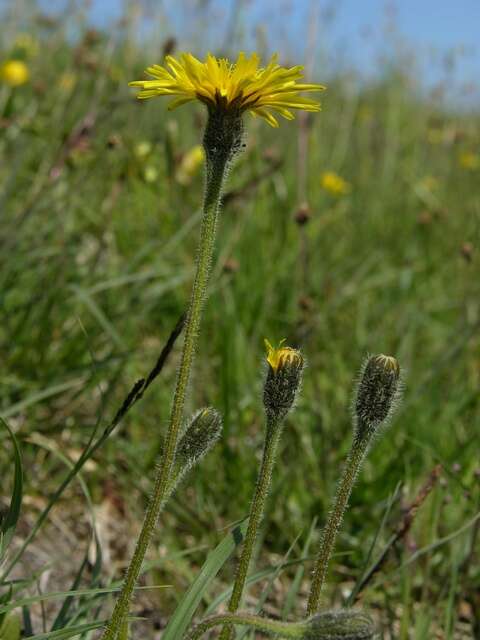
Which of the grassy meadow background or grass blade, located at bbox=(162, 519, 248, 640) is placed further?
the grassy meadow background

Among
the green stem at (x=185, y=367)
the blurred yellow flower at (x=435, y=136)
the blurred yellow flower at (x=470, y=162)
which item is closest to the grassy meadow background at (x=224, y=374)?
the green stem at (x=185, y=367)

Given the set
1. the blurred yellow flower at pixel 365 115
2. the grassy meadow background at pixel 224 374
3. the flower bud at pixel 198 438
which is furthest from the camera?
the blurred yellow flower at pixel 365 115

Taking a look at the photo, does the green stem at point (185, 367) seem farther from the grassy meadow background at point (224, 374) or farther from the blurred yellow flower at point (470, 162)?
the blurred yellow flower at point (470, 162)

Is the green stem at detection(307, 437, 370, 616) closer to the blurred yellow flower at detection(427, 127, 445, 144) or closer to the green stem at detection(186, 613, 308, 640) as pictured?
the green stem at detection(186, 613, 308, 640)

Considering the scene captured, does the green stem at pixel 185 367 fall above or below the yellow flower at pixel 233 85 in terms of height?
below

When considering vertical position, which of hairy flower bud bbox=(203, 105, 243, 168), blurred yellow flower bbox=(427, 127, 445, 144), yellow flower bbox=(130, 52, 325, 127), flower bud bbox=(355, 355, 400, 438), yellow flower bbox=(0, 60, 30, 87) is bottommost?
flower bud bbox=(355, 355, 400, 438)

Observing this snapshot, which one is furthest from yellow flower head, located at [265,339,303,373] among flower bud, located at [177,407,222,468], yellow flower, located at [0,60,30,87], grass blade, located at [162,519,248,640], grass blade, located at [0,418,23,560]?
yellow flower, located at [0,60,30,87]

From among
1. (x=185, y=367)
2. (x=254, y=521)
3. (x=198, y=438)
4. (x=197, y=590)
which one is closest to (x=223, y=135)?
(x=185, y=367)

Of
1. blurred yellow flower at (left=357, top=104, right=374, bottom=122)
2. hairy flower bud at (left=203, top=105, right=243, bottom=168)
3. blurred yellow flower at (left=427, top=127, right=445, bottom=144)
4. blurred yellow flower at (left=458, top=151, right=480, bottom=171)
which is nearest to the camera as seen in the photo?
hairy flower bud at (left=203, top=105, right=243, bottom=168)
